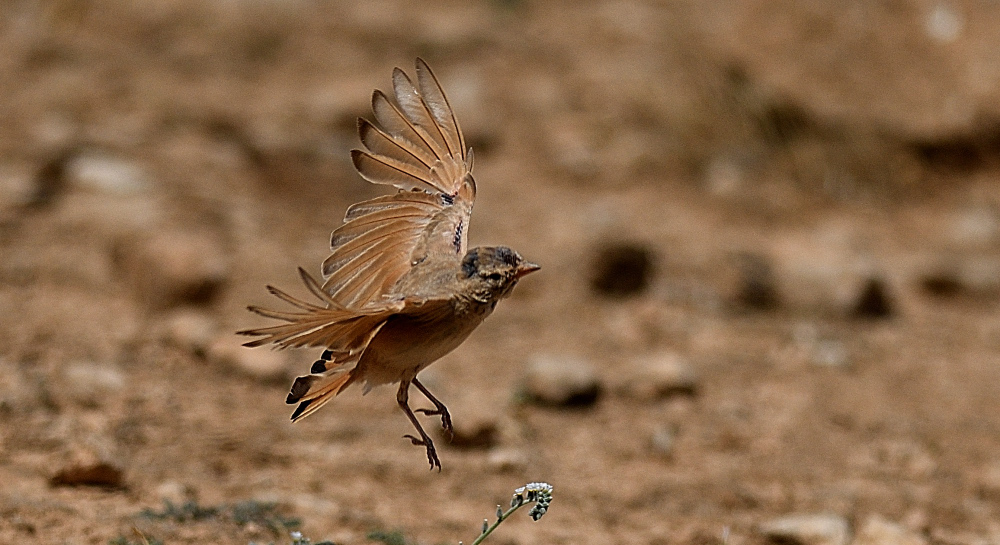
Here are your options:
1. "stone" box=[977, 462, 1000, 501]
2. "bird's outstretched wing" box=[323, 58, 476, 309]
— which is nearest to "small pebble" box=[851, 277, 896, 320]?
"stone" box=[977, 462, 1000, 501]

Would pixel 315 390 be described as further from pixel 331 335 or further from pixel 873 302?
pixel 873 302

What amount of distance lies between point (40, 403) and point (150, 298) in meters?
1.41

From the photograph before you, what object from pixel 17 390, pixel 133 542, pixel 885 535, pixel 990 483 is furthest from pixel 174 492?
pixel 990 483

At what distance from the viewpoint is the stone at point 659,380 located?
6469 millimetres

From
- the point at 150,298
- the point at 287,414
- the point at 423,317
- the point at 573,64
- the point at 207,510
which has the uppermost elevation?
the point at 573,64

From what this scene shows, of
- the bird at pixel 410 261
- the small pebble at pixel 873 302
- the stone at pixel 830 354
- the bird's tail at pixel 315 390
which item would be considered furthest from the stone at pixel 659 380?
the bird's tail at pixel 315 390

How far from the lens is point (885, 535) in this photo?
4539mm

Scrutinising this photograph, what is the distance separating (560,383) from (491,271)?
2455mm

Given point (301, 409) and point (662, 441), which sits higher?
point (662, 441)

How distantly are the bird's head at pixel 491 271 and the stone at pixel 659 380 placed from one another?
266cm

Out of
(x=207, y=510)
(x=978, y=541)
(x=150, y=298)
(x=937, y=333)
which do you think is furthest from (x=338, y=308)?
(x=937, y=333)

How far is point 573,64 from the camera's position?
960 centimetres

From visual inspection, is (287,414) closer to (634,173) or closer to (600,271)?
(600,271)

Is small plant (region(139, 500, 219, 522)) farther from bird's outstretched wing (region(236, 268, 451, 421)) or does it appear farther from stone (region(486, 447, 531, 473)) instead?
stone (region(486, 447, 531, 473))
